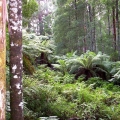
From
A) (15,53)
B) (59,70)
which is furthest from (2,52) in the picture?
(59,70)

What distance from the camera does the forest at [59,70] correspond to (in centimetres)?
408

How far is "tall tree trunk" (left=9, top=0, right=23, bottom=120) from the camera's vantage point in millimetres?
4029

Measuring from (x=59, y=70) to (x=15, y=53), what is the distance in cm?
1025

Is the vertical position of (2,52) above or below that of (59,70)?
above

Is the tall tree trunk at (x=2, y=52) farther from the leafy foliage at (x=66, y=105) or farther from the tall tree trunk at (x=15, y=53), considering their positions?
the leafy foliage at (x=66, y=105)

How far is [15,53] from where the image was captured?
161 inches

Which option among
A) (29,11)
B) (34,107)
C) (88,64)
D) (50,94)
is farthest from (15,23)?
(88,64)

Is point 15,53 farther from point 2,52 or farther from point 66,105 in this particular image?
point 66,105

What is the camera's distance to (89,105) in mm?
6777

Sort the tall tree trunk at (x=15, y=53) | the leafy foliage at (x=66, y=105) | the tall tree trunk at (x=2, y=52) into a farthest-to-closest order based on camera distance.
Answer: the leafy foliage at (x=66, y=105)
the tall tree trunk at (x=15, y=53)
the tall tree trunk at (x=2, y=52)

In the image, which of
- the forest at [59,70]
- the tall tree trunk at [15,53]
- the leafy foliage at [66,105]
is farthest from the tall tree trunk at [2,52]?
the leafy foliage at [66,105]

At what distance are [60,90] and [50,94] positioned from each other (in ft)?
3.88

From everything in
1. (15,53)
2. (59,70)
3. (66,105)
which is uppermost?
(15,53)

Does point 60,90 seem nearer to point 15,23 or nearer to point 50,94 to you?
→ point 50,94
